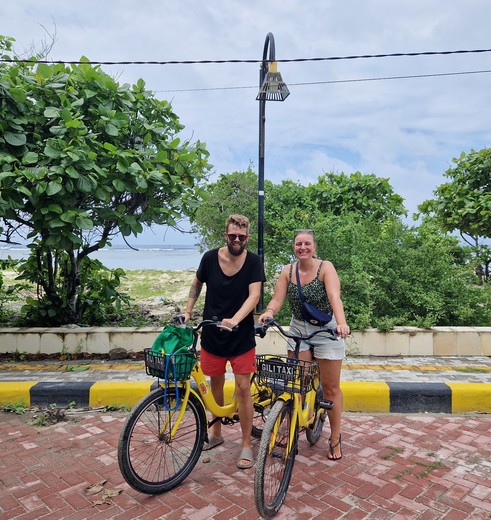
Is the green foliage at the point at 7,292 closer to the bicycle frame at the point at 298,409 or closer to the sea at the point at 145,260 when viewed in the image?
the bicycle frame at the point at 298,409

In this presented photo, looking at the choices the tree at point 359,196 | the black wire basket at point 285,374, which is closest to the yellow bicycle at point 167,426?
the black wire basket at point 285,374

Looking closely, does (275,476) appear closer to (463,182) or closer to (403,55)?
(403,55)

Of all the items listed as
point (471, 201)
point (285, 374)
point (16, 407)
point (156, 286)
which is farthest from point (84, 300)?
point (471, 201)

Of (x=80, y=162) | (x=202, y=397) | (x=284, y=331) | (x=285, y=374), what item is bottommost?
(x=202, y=397)

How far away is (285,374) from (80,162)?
355cm

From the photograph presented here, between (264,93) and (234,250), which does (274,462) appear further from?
(264,93)

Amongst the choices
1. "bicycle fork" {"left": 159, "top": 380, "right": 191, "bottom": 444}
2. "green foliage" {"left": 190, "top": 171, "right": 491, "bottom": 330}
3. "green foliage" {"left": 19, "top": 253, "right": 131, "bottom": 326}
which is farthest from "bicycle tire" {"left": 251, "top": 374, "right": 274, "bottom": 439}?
"green foliage" {"left": 19, "top": 253, "right": 131, "bottom": 326}

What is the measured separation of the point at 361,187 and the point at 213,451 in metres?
8.24

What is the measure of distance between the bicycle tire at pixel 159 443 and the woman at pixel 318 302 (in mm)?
921

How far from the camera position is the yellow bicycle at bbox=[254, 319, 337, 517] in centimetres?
282

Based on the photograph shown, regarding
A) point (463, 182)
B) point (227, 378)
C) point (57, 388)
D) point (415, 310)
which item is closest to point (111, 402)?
point (57, 388)

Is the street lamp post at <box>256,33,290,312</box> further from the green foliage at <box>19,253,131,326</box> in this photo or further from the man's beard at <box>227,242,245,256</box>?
the man's beard at <box>227,242,245,256</box>

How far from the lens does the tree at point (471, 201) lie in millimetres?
9789

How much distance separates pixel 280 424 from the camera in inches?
118
